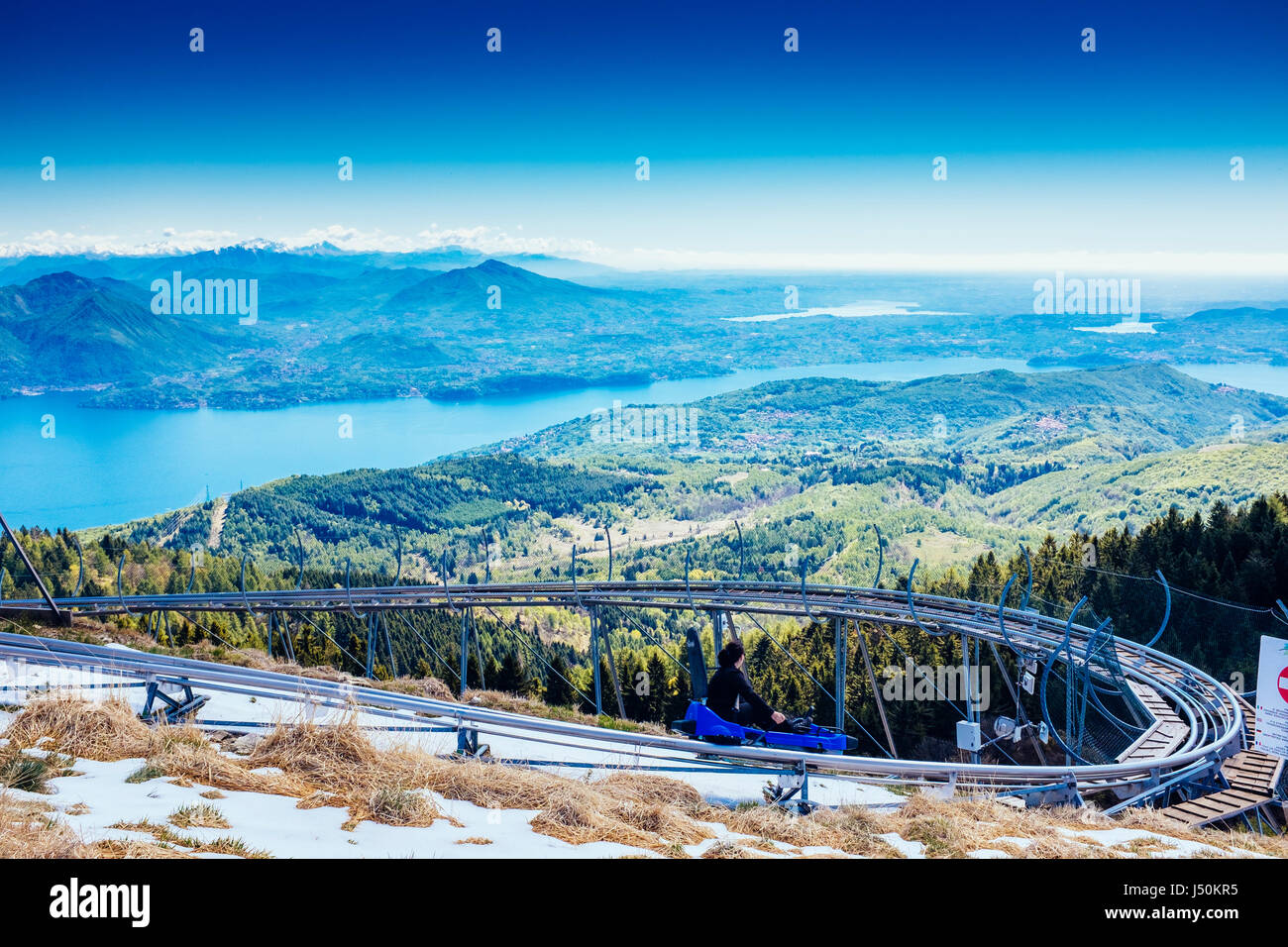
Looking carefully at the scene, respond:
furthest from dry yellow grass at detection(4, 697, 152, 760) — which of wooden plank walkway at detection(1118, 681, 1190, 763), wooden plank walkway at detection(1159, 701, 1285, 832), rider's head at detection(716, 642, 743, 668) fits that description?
wooden plank walkway at detection(1118, 681, 1190, 763)

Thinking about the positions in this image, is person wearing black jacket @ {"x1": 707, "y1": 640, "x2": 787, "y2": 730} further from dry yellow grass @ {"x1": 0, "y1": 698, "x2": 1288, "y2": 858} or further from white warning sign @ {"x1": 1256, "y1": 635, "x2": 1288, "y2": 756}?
white warning sign @ {"x1": 1256, "y1": 635, "x2": 1288, "y2": 756}

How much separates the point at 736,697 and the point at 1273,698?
8538 mm

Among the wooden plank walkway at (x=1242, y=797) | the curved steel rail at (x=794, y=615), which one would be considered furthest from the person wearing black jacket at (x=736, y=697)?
the wooden plank walkway at (x=1242, y=797)

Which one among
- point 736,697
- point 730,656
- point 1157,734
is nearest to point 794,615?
point 1157,734

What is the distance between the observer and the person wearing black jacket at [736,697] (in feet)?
46.7

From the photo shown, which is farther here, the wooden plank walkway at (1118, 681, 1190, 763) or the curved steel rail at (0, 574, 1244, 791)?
the wooden plank walkway at (1118, 681, 1190, 763)

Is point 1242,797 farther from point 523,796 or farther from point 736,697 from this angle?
point 523,796

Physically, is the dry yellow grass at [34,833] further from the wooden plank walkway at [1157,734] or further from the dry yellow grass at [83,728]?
the wooden plank walkway at [1157,734]

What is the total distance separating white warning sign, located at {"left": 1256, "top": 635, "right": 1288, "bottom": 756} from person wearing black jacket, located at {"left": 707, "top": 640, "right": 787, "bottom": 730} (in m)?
7.56

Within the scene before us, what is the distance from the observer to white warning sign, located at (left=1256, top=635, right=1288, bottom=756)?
13.8 meters

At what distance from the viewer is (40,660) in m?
14.9

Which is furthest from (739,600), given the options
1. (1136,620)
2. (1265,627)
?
(1136,620)

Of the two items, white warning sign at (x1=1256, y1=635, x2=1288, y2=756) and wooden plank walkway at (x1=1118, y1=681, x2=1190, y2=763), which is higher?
white warning sign at (x1=1256, y1=635, x2=1288, y2=756)

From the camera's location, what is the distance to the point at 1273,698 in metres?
14.0
